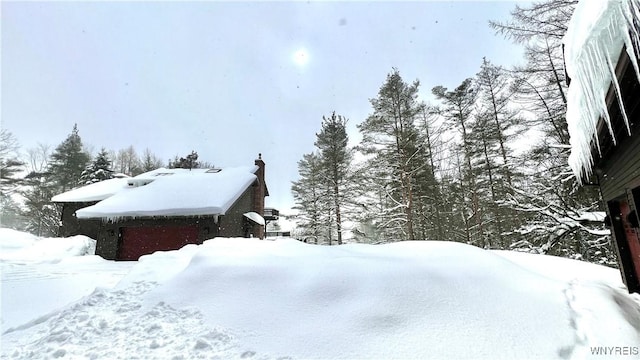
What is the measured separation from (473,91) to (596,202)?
866 centimetres

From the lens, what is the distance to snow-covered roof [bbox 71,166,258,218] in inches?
461

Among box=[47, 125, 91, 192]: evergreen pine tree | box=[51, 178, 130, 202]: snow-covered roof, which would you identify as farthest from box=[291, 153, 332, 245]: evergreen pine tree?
box=[47, 125, 91, 192]: evergreen pine tree

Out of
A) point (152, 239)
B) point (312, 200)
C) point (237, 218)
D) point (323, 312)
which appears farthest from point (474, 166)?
point (152, 239)

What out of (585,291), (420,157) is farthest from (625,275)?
(420,157)

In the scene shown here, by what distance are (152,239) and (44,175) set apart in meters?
19.9

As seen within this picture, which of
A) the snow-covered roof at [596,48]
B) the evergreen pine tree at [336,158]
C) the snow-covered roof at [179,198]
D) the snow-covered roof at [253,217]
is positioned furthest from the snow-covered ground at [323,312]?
the evergreen pine tree at [336,158]

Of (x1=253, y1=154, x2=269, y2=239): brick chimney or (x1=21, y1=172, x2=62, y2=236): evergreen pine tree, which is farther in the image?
(x1=21, y1=172, x2=62, y2=236): evergreen pine tree

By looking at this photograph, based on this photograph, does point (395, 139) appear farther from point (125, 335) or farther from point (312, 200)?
point (125, 335)

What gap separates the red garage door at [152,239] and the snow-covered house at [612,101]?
12.3 meters

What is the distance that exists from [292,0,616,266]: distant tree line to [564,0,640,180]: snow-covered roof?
15.2 feet

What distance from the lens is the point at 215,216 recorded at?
11.8 m

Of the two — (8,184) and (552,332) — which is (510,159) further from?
(8,184)

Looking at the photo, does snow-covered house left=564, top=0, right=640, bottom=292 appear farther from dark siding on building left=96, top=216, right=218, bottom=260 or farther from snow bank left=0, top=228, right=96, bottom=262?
snow bank left=0, top=228, right=96, bottom=262

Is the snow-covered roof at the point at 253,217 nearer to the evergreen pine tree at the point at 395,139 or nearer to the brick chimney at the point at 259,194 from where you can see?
the brick chimney at the point at 259,194
